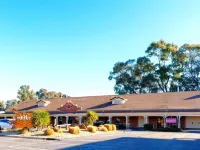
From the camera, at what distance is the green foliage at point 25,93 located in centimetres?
9562

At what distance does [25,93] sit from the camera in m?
97.5

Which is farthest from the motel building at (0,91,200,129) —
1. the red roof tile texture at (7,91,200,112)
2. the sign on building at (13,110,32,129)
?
the sign on building at (13,110,32,129)

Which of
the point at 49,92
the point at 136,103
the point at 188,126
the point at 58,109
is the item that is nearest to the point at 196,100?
the point at 188,126

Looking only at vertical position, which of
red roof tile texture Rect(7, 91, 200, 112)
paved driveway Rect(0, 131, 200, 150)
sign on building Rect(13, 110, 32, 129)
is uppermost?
red roof tile texture Rect(7, 91, 200, 112)

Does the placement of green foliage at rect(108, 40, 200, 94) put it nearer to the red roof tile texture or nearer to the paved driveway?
the red roof tile texture

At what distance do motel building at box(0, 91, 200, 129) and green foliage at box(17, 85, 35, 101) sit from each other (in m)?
44.7

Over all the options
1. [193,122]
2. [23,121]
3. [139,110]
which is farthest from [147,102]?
[23,121]

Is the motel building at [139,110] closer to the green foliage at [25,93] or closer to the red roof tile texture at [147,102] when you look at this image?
the red roof tile texture at [147,102]

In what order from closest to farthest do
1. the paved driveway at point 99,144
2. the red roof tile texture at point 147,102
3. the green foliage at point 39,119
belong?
the paved driveway at point 99,144 → the green foliage at point 39,119 → the red roof tile texture at point 147,102

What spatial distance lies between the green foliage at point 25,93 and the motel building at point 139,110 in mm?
44729

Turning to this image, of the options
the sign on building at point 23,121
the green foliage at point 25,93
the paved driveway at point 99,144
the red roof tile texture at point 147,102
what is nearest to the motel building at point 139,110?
the red roof tile texture at point 147,102

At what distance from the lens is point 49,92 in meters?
114

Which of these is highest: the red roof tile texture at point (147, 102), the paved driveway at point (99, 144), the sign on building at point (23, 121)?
the red roof tile texture at point (147, 102)

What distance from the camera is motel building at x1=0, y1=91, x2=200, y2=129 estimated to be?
3891 cm
